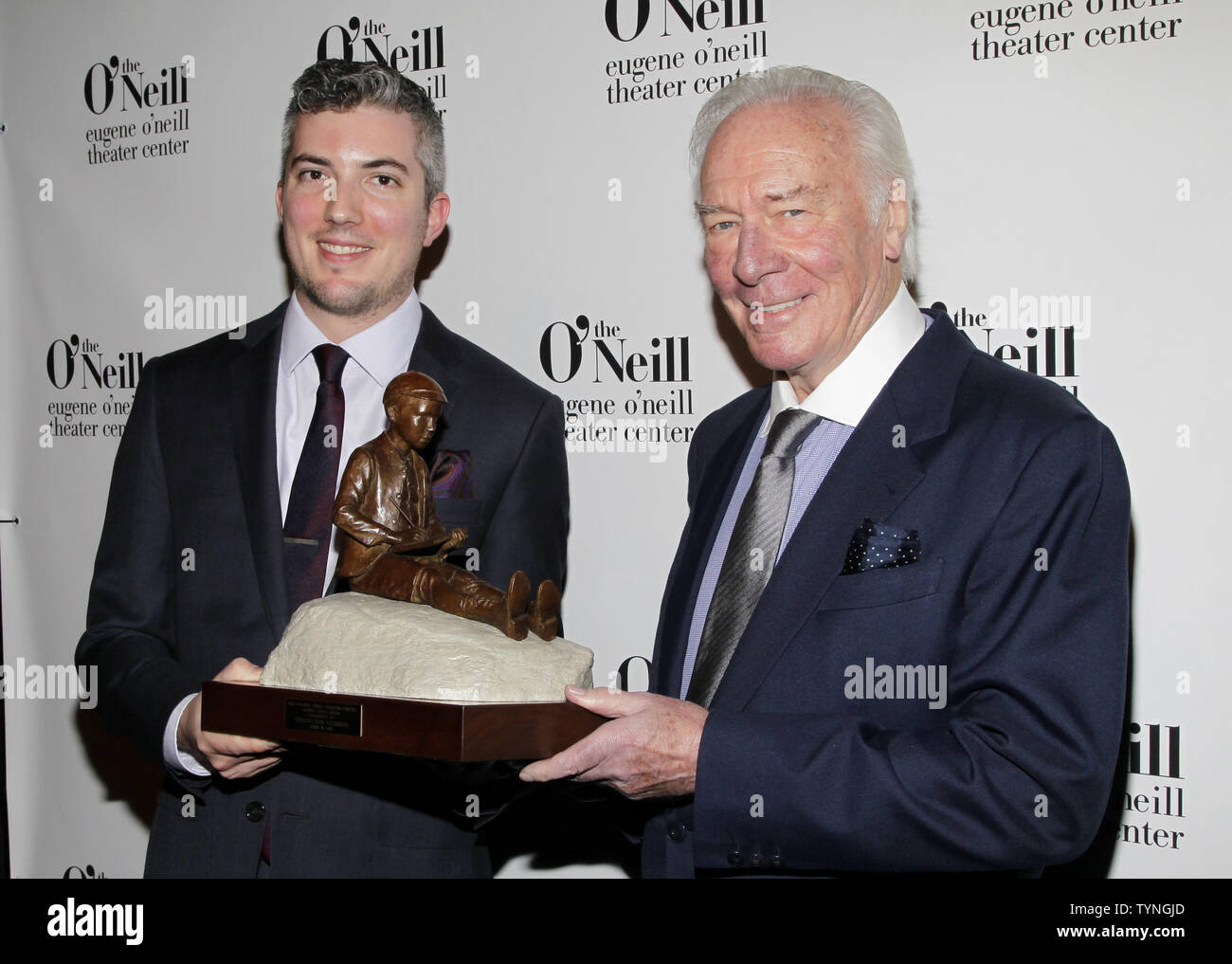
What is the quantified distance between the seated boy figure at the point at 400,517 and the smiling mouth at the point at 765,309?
0.65 m

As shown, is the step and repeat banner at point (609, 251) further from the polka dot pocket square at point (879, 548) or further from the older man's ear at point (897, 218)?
the polka dot pocket square at point (879, 548)

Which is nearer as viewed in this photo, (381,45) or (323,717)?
(323,717)

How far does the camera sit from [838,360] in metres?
2.36

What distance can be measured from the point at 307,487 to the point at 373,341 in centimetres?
39

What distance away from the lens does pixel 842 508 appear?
6.99 feet

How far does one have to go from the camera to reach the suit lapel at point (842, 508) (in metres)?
2.11

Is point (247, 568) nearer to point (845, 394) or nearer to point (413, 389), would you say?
point (413, 389)

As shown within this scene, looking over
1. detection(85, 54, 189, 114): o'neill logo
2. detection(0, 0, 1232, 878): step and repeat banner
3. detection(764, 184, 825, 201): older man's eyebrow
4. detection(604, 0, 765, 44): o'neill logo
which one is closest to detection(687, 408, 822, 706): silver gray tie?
detection(764, 184, 825, 201): older man's eyebrow

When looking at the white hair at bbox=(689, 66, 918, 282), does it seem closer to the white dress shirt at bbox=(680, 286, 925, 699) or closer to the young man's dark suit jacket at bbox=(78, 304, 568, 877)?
the white dress shirt at bbox=(680, 286, 925, 699)

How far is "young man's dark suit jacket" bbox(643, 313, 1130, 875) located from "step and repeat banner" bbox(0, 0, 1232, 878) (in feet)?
2.98

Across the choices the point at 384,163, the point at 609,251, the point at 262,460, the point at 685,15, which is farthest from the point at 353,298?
the point at 685,15

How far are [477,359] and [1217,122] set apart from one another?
1.89 m

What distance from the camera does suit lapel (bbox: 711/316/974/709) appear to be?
211cm

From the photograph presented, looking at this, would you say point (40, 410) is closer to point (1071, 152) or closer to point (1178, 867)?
point (1071, 152)
